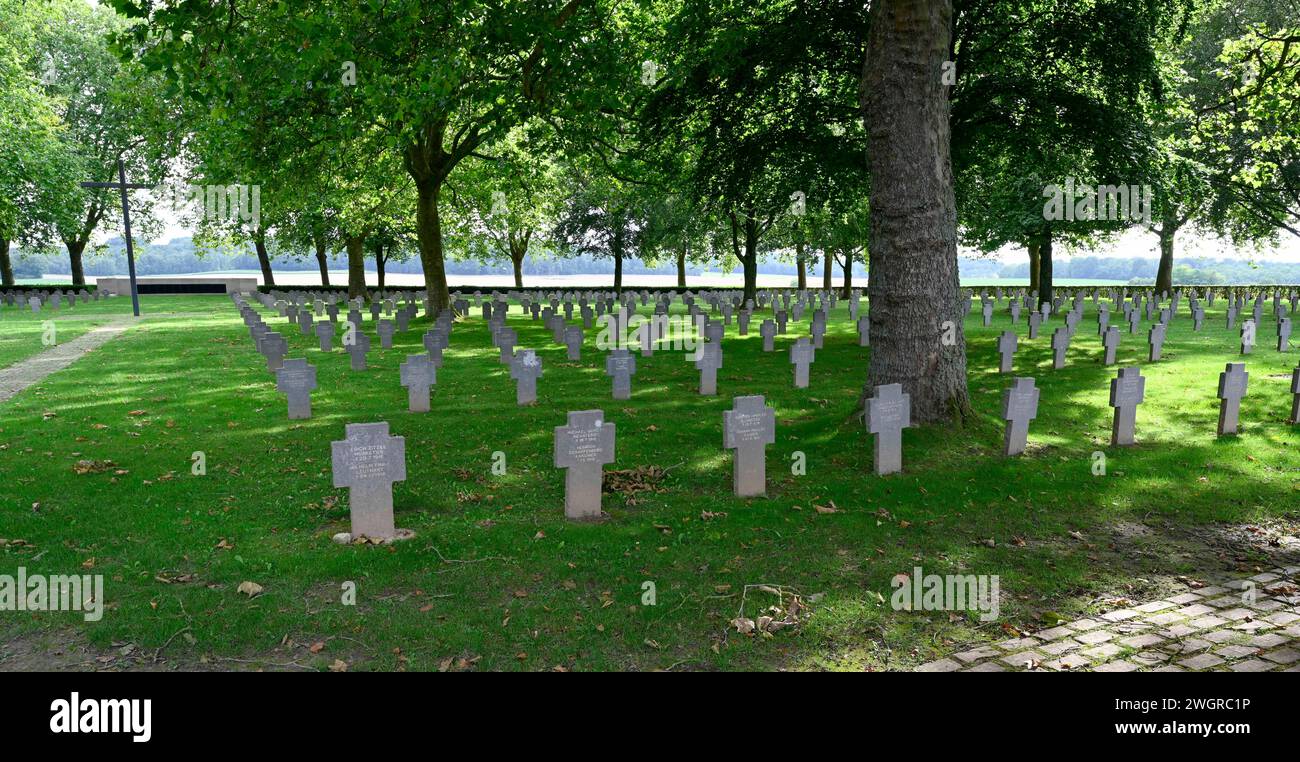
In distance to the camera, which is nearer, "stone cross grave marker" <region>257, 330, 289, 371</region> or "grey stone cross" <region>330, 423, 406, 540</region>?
"grey stone cross" <region>330, 423, 406, 540</region>

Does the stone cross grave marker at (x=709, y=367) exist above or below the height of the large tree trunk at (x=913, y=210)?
below

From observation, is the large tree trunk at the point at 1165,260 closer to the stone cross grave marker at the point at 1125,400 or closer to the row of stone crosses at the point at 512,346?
the row of stone crosses at the point at 512,346

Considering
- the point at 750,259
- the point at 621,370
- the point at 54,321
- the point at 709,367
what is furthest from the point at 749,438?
the point at 54,321

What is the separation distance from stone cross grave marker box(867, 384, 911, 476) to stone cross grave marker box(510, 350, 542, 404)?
5.18 m

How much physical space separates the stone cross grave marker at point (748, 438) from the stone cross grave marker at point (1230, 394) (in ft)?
19.7

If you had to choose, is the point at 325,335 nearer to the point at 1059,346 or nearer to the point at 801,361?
the point at 801,361

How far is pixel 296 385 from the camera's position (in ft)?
34.0

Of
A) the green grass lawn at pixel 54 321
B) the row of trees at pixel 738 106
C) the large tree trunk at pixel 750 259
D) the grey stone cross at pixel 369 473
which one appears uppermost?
the row of trees at pixel 738 106

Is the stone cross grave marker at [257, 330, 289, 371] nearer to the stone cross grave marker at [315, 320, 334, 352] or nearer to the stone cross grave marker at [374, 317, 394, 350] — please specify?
the stone cross grave marker at [315, 320, 334, 352]

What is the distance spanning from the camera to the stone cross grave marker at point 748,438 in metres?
7.10

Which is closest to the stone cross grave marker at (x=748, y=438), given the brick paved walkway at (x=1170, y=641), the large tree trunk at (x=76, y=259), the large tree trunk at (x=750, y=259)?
the brick paved walkway at (x=1170, y=641)

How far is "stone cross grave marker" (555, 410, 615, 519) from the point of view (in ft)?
21.1

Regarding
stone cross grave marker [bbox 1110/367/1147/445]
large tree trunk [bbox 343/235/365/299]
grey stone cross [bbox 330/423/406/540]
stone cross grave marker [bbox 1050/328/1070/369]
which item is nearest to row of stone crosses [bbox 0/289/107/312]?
large tree trunk [bbox 343/235/365/299]

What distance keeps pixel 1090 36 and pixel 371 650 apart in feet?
51.1
